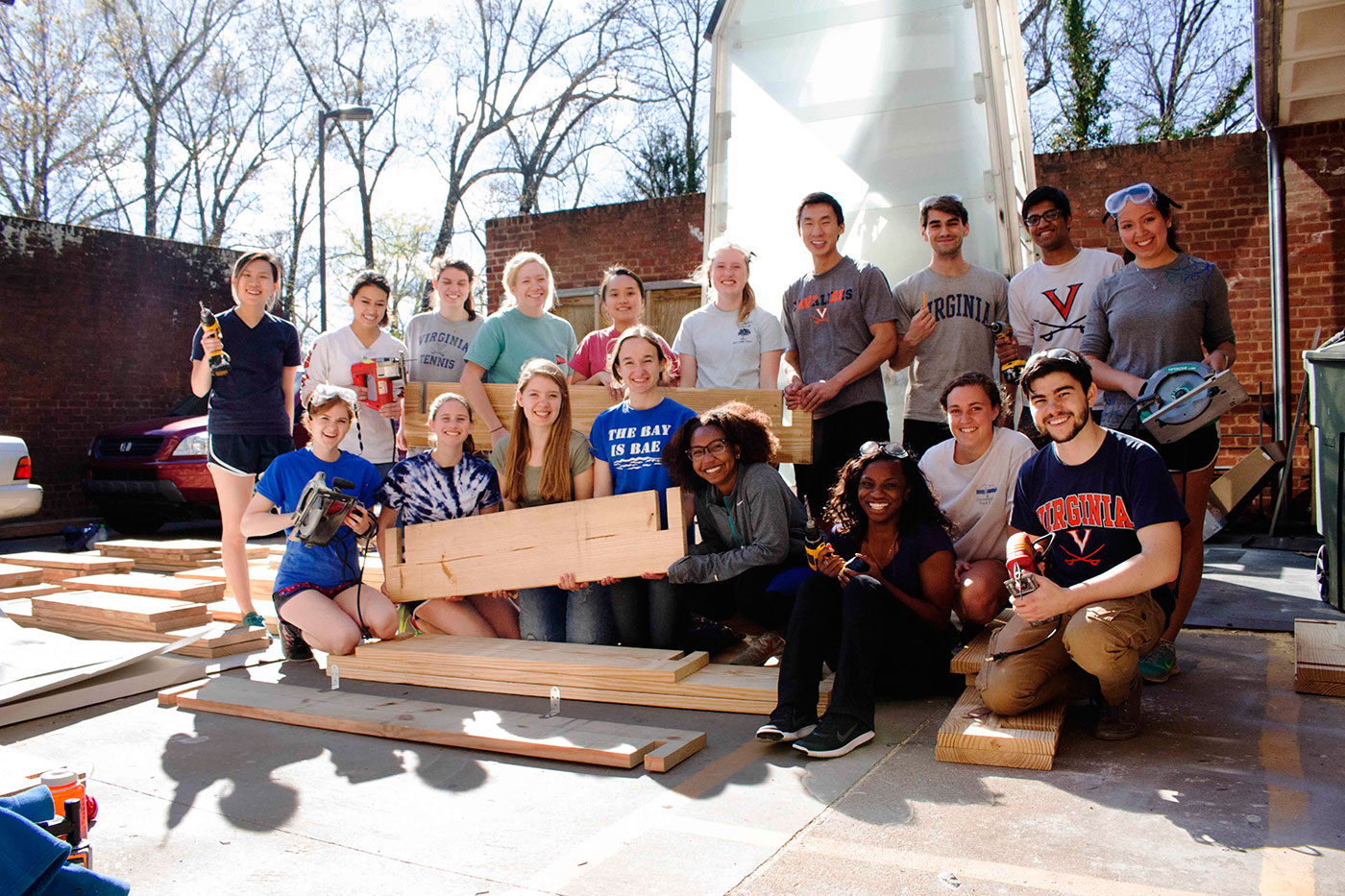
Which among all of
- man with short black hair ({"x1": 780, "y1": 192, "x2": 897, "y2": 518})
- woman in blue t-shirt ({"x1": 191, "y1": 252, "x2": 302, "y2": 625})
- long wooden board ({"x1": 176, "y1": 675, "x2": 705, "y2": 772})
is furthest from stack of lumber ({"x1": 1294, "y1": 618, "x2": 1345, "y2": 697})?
woman in blue t-shirt ({"x1": 191, "y1": 252, "x2": 302, "y2": 625})

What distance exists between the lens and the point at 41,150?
2056 cm

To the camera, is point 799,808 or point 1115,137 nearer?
point 799,808

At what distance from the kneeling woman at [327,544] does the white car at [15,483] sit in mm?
4699

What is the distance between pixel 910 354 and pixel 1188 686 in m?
1.90

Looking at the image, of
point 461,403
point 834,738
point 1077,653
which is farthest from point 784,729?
point 461,403

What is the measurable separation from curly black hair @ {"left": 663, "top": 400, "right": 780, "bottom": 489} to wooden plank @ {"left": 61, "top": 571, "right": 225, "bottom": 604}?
3.32 metres

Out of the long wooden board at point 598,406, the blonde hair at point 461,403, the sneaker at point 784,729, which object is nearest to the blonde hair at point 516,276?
the long wooden board at point 598,406

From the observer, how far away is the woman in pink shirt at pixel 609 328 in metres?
5.10

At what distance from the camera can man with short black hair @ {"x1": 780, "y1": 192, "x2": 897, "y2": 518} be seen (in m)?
4.57

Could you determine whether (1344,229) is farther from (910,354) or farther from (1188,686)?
(1188,686)

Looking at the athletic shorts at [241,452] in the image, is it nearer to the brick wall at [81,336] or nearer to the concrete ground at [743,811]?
the concrete ground at [743,811]

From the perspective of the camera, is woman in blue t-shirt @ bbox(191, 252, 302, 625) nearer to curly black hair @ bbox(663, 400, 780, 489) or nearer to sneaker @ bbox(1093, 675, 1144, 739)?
curly black hair @ bbox(663, 400, 780, 489)

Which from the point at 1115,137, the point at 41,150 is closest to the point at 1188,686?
the point at 1115,137

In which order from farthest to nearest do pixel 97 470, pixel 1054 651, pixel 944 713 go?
pixel 97 470
pixel 944 713
pixel 1054 651
